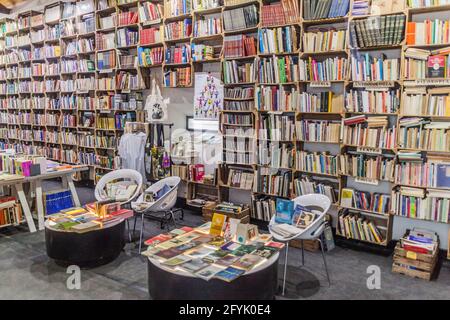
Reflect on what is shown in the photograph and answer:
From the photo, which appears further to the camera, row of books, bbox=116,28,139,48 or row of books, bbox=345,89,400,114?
row of books, bbox=116,28,139,48

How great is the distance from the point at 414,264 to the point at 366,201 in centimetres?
91

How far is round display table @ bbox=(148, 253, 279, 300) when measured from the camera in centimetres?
269

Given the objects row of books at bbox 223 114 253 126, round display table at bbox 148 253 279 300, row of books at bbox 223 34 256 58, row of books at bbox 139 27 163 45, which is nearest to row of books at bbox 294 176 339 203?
row of books at bbox 223 114 253 126

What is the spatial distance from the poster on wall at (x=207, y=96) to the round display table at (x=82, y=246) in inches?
96.2

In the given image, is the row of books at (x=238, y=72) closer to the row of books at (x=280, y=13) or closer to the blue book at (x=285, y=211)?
the row of books at (x=280, y=13)

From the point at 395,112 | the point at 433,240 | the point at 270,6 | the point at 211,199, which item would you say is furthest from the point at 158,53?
the point at 433,240

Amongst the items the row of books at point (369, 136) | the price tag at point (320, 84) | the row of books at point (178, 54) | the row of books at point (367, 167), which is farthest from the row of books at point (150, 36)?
the row of books at point (367, 167)

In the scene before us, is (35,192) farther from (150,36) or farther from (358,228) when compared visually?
(358,228)

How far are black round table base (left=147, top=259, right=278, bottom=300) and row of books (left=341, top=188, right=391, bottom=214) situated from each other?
2038 mm

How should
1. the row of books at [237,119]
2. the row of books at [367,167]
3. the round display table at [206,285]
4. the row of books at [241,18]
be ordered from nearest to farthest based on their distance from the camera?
the round display table at [206,285], the row of books at [367,167], the row of books at [241,18], the row of books at [237,119]

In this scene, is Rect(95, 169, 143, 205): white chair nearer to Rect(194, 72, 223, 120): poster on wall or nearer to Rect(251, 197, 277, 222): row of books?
Rect(194, 72, 223, 120): poster on wall

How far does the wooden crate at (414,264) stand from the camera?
3.68 meters

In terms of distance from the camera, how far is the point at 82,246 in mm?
3730

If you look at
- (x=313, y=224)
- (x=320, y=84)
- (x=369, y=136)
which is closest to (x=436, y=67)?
(x=369, y=136)
